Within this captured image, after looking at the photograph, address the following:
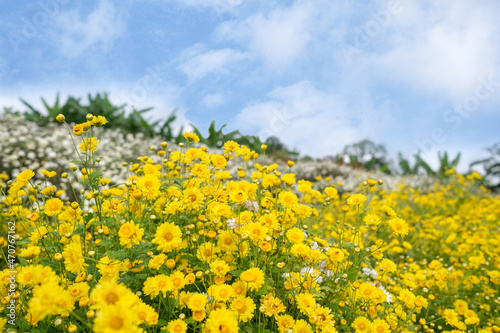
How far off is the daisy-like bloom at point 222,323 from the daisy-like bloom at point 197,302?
8cm

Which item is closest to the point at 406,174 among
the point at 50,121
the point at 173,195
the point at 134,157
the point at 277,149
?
the point at 277,149

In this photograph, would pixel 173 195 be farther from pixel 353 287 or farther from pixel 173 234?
pixel 353 287

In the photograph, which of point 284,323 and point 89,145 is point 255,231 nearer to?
point 284,323

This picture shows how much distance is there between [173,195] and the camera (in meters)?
2.04

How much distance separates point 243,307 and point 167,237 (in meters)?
0.46

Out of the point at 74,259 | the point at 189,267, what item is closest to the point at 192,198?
the point at 189,267

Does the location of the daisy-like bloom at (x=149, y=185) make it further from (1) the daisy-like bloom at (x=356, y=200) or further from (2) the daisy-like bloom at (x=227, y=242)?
(1) the daisy-like bloom at (x=356, y=200)

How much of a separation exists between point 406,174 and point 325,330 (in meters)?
12.3

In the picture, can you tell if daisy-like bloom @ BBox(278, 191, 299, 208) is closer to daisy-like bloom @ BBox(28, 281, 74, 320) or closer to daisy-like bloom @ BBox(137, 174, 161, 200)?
daisy-like bloom @ BBox(137, 174, 161, 200)

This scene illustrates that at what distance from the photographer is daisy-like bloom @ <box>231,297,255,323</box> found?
57.9 inches

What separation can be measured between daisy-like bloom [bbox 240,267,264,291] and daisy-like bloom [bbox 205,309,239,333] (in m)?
0.17

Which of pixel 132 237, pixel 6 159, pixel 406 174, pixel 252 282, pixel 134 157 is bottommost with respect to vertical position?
pixel 252 282

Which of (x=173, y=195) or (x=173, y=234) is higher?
(x=173, y=195)

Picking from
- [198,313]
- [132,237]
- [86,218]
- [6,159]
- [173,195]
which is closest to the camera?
[198,313]
